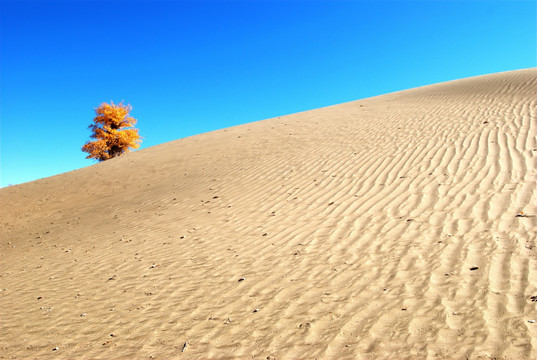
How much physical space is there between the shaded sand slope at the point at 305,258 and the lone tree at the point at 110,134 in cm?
1836

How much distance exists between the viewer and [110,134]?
2705 centimetres

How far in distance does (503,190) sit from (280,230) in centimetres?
332

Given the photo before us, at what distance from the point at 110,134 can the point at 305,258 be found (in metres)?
26.3

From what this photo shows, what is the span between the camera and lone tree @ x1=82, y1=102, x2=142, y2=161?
26.6 m

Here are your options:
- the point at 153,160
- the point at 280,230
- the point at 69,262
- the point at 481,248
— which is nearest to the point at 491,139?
the point at 481,248

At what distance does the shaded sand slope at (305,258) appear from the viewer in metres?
2.84

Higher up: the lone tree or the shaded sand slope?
the lone tree

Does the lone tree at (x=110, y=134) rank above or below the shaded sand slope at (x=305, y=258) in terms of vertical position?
above

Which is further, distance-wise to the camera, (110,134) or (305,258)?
(110,134)

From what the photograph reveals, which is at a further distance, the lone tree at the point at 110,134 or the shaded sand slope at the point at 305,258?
the lone tree at the point at 110,134

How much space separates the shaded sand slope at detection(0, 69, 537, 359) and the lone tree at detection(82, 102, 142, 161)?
18.4 meters

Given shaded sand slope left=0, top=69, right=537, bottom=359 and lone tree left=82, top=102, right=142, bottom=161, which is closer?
shaded sand slope left=0, top=69, right=537, bottom=359

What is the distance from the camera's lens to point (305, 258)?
428cm

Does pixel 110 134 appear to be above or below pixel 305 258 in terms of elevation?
above
